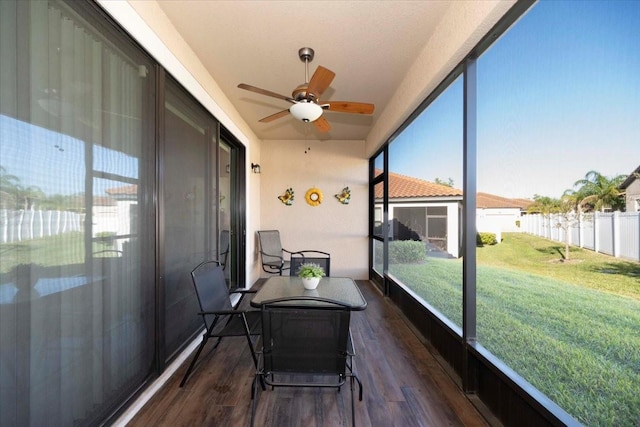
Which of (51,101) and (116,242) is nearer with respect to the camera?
(51,101)

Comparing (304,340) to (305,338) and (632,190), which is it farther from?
(632,190)

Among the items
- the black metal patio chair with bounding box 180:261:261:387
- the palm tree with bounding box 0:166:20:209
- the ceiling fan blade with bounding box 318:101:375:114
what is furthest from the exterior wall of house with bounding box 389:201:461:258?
the palm tree with bounding box 0:166:20:209

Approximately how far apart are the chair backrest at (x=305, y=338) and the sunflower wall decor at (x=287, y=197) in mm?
3740

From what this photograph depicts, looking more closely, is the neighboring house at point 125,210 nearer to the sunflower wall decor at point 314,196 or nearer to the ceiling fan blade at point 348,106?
the ceiling fan blade at point 348,106

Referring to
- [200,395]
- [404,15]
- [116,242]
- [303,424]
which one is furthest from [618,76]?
[200,395]

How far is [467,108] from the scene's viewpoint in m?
1.99

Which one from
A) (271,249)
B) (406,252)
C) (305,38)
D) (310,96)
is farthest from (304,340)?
(271,249)

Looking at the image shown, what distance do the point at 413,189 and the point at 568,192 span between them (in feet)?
7.42

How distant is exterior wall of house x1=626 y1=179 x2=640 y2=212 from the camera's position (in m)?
1.02

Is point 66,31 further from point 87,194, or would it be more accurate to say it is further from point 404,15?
point 404,15

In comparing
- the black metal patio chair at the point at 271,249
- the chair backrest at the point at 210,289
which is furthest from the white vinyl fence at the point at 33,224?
the black metal patio chair at the point at 271,249

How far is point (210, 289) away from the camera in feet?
7.50

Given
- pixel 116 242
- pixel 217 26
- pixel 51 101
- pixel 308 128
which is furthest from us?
pixel 308 128

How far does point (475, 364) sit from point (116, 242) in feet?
8.29
